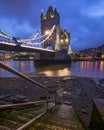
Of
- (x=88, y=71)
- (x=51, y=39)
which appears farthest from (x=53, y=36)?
(x=88, y=71)

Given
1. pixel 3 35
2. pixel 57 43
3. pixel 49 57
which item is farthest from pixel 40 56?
pixel 3 35

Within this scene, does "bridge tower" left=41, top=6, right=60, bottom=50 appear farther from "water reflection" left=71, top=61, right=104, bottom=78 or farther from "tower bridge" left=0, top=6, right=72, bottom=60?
"water reflection" left=71, top=61, right=104, bottom=78

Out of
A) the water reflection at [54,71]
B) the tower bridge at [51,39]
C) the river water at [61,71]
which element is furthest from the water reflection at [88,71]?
the tower bridge at [51,39]

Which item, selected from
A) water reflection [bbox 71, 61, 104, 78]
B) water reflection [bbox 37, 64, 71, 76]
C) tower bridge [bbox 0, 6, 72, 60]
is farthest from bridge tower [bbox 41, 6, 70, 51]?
water reflection [bbox 37, 64, 71, 76]

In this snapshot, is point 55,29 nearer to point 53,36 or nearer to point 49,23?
point 53,36

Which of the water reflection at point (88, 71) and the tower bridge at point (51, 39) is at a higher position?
the tower bridge at point (51, 39)

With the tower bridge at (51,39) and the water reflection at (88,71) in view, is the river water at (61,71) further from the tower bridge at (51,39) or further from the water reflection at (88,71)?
the tower bridge at (51,39)

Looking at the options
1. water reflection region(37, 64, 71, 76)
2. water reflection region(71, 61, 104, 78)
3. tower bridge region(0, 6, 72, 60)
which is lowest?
water reflection region(71, 61, 104, 78)

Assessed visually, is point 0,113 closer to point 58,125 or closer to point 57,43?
point 58,125

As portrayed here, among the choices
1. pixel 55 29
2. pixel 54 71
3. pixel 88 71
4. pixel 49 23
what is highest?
pixel 49 23

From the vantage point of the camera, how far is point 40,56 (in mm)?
46969

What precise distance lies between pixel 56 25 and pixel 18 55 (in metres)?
40.4

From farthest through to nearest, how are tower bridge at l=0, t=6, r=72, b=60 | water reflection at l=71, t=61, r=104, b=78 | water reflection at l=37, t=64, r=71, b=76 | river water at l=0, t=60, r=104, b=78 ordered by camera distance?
tower bridge at l=0, t=6, r=72, b=60 < water reflection at l=71, t=61, r=104, b=78 < river water at l=0, t=60, r=104, b=78 < water reflection at l=37, t=64, r=71, b=76

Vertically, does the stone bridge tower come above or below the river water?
above
